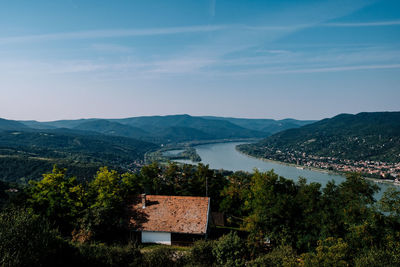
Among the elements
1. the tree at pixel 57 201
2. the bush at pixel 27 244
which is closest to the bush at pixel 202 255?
the bush at pixel 27 244

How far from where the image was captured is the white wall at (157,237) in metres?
24.1

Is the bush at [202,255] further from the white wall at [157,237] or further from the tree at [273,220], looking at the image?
the white wall at [157,237]

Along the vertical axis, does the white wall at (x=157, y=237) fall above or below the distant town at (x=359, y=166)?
above

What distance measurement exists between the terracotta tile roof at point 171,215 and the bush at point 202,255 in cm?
563

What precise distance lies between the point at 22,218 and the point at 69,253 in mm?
3690

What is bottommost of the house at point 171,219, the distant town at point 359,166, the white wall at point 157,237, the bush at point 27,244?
the distant town at point 359,166

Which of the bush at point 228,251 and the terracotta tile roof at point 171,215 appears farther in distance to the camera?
the terracotta tile roof at point 171,215

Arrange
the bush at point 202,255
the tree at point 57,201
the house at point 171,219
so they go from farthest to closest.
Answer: the tree at point 57,201
the house at point 171,219
the bush at point 202,255

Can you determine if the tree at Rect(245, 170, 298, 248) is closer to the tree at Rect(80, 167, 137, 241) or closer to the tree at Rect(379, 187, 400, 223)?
the tree at Rect(379, 187, 400, 223)

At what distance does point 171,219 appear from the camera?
24750 millimetres

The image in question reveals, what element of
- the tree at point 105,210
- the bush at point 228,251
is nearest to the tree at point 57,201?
the tree at point 105,210

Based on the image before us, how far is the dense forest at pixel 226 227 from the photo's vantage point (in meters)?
15.3

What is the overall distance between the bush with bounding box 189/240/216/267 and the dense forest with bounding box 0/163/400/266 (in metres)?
0.06

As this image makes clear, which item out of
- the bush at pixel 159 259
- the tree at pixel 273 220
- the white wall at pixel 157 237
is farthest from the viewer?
the white wall at pixel 157 237
